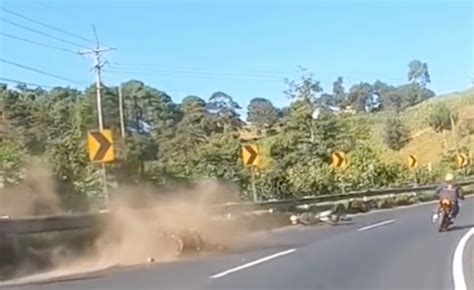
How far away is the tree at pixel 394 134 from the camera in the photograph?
308ft

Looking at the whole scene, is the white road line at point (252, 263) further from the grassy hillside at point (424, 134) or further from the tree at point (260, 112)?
the tree at point (260, 112)

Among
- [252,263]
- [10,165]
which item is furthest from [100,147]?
[252,263]

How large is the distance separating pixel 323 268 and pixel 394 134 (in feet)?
265

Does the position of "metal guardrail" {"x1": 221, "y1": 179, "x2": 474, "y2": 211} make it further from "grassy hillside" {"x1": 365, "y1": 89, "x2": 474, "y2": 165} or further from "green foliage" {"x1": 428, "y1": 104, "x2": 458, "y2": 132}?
"green foliage" {"x1": 428, "y1": 104, "x2": 458, "y2": 132}

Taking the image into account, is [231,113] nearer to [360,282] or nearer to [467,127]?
[467,127]

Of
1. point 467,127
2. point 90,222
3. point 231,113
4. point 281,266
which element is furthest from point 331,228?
point 467,127

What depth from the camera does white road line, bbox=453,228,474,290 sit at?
489 inches

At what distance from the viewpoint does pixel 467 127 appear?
9662cm

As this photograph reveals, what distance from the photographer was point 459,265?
15.4 meters

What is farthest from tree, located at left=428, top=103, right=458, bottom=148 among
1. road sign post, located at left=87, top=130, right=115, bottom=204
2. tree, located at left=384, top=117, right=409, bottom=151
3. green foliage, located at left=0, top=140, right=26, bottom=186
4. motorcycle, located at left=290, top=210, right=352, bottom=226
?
road sign post, located at left=87, top=130, right=115, bottom=204

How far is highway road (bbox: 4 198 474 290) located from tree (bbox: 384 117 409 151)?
7113 centimetres

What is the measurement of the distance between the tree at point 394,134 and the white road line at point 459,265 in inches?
2806

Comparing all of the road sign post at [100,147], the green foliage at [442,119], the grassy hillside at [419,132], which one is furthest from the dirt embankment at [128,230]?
the green foliage at [442,119]

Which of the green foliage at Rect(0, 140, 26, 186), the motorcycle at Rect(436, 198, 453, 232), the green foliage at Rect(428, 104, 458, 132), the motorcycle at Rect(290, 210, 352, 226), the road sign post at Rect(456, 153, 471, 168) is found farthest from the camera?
the green foliage at Rect(428, 104, 458, 132)
